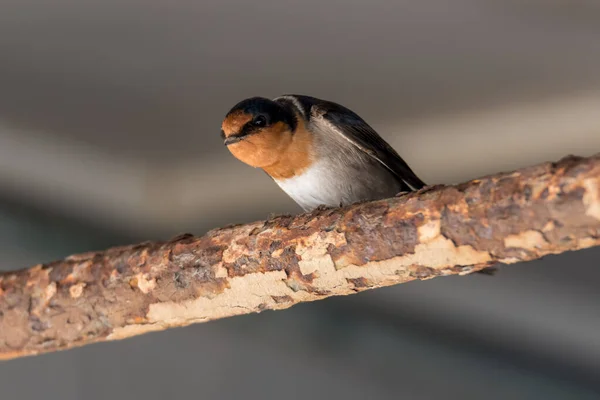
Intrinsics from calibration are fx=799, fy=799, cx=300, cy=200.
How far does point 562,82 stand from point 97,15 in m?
1.46

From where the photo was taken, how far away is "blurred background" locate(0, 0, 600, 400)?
87.2 inches

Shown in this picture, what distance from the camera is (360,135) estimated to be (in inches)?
66.1

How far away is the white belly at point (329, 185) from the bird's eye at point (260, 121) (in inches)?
5.2

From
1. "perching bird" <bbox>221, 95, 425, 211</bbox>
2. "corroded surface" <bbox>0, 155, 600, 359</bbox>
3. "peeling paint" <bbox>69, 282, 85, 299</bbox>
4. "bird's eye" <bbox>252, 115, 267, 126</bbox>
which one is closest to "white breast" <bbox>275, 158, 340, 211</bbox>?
"perching bird" <bbox>221, 95, 425, 211</bbox>

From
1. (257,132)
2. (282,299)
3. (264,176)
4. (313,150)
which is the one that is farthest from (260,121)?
(264,176)

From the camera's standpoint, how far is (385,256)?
107cm

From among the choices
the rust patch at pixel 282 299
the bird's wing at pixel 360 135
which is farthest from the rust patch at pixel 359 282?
the bird's wing at pixel 360 135

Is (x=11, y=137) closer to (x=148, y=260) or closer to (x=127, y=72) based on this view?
(x=127, y=72)

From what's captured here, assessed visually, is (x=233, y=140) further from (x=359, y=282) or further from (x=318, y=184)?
(x=359, y=282)

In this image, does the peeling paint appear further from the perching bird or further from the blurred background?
the blurred background

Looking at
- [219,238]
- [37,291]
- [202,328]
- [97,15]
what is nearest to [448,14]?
[97,15]

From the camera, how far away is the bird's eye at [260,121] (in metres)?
1.59

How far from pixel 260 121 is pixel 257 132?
0.09 ft

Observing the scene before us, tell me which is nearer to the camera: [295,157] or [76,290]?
[76,290]
